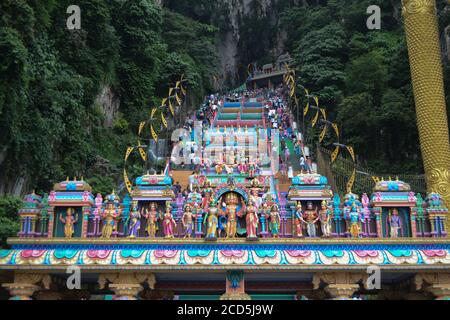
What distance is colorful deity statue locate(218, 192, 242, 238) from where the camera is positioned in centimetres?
1361

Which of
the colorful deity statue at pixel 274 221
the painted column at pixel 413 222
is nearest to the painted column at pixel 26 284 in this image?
the colorful deity statue at pixel 274 221

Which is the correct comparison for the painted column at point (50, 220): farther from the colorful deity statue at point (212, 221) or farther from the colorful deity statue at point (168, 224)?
the colorful deity statue at point (212, 221)

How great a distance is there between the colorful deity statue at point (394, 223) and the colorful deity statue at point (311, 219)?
187 cm

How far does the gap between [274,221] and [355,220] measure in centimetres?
206

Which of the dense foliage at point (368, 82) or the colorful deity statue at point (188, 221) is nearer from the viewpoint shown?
the colorful deity statue at point (188, 221)

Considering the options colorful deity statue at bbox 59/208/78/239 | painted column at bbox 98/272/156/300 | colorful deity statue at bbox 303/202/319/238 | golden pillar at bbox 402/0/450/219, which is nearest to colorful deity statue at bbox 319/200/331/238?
colorful deity statue at bbox 303/202/319/238

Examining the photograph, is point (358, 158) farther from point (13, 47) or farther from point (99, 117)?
point (13, 47)

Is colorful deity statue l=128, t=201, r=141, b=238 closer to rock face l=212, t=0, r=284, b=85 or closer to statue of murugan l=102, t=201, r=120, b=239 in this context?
statue of murugan l=102, t=201, r=120, b=239

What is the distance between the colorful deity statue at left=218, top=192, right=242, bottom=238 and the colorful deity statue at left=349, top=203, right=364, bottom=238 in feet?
9.50

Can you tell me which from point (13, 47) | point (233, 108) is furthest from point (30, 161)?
point (233, 108)

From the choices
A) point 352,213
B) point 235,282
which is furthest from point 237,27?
point 235,282

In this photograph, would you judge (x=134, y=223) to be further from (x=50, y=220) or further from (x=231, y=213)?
(x=231, y=213)

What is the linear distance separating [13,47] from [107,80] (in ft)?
47.9

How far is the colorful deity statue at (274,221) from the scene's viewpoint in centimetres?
1373
